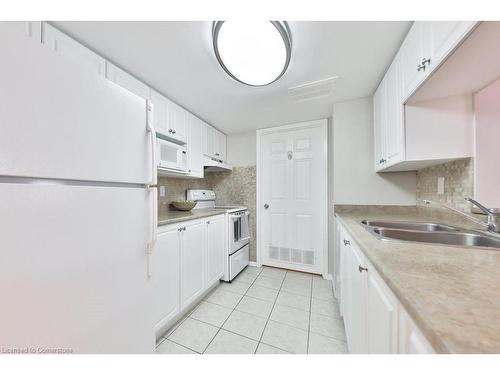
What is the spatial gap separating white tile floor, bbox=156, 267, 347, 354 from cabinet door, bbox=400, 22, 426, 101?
1836mm

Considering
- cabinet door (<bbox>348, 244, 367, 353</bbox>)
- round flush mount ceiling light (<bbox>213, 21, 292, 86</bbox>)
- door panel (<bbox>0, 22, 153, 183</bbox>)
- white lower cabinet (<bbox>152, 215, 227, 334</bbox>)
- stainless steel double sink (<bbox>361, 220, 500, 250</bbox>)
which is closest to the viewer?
door panel (<bbox>0, 22, 153, 183</bbox>)

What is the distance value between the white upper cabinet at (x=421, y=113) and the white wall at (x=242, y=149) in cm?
187

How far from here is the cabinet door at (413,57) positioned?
1017mm

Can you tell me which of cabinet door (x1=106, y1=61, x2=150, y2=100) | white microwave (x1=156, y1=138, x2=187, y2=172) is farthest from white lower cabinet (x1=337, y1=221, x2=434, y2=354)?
cabinet door (x1=106, y1=61, x2=150, y2=100)

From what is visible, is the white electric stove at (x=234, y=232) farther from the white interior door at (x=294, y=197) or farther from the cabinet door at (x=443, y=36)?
the cabinet door at (x=443, y=36)

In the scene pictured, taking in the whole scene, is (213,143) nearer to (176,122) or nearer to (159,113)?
(176,122)

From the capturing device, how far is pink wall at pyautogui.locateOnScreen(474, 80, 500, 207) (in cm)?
109

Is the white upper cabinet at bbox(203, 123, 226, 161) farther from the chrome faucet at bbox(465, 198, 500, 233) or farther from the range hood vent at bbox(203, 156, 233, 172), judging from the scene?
the chrome faucet at bbox(465, 198, 500, 233)

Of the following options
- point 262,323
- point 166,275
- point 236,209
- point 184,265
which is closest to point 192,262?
point 184,265

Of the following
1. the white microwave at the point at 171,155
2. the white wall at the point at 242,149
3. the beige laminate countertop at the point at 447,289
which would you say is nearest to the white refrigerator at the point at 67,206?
the white microwave at the point at 171,155

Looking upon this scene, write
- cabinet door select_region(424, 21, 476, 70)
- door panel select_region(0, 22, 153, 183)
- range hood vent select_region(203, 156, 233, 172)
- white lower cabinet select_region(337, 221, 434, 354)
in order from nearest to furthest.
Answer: white lower cabinet select_region(337, 221, 434, 354)
door panel select_region(0, 22, 153, 183)
cabinet door select_region(424, 21, 476, 70)
range hood vent select_region(203, 156, 233, 172)
